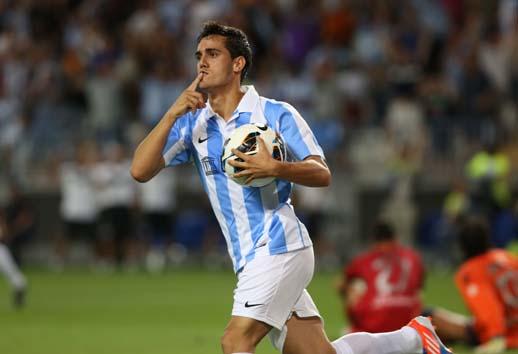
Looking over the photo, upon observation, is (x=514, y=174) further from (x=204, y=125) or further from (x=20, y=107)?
(x=204, y=125)

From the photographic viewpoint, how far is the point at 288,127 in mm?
7004

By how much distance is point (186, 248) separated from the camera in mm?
22531

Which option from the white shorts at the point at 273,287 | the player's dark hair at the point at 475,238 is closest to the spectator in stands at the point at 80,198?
the player's dark hair at the point at 475,238

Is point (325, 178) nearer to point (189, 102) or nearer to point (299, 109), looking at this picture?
point (189, 102)

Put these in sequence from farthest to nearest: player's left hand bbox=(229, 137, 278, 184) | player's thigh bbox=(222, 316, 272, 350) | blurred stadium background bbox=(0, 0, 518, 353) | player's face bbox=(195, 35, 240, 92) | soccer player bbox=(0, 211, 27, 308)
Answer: blurred stadium background bbox=(0, 0, 518, 353) < soccer player bbox=(0, 211, 27, 308) < player's face bbox=(195, 35, 240, 92) < player's thigh bbox=(222, 316, 272, 350) < player's left hand bbox=(229, 137, 278, 184)

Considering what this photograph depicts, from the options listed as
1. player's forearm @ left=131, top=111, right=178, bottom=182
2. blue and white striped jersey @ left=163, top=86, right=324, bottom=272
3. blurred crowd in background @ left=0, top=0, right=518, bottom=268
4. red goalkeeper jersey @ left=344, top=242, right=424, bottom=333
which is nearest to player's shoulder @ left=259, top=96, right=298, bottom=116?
blue and white striped jersey @ left=163, top=86, right=324, bottom=272

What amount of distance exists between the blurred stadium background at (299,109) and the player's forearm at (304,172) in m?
12.2

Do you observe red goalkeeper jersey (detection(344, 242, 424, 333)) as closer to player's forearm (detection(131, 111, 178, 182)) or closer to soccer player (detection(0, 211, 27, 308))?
player's forearm (detection(131, 111, 178, 182))

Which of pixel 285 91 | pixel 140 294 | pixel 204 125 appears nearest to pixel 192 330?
pixel 140 294

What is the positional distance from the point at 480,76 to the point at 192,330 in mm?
9955

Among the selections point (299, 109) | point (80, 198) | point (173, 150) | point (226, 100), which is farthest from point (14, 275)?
point (226, 100)

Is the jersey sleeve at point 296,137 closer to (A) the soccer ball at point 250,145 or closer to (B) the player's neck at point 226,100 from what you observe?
(A) the soccer ball at point 250,145

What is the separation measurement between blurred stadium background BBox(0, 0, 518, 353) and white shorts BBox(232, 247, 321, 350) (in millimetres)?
11957

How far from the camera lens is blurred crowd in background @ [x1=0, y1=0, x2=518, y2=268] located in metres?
21.2
